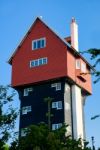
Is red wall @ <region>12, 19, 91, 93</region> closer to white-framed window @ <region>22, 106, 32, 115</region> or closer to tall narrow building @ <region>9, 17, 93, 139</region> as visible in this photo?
tall narrow building @ <region>9, 17, 93, 139</region>

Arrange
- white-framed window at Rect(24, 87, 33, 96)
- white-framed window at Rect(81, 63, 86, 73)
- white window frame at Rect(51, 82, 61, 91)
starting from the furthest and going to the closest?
white-framed window at Rect(81, 63, 86, 73), white-framed window at Rect(24, 87, 33, 96), white window frame at Rect(51, 82, 61, 91)

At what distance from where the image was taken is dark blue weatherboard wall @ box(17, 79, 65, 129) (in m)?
66.1

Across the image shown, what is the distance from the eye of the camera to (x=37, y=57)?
69375 millimetres

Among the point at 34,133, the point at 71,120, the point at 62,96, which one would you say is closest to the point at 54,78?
the point at 62,96

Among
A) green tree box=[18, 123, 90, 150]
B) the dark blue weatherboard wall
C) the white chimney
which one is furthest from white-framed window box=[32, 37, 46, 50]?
green tree box=[18, 123, 90, 150]

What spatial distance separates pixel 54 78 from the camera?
217 ft

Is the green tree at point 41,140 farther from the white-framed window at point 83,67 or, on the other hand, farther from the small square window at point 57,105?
the white-framed window at point 83,67

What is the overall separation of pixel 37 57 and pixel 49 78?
16.2ft

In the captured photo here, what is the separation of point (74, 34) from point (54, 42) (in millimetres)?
4731

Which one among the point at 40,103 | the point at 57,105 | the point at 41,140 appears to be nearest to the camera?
the point at 41,140

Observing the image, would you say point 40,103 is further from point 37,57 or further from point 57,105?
point 37,57

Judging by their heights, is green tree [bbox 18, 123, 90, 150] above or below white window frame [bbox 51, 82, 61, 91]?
below

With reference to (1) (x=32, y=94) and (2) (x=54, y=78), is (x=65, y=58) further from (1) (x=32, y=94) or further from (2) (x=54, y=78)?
(1) (x=32, y=94)

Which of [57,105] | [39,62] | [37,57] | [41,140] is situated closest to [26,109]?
[57,105]
